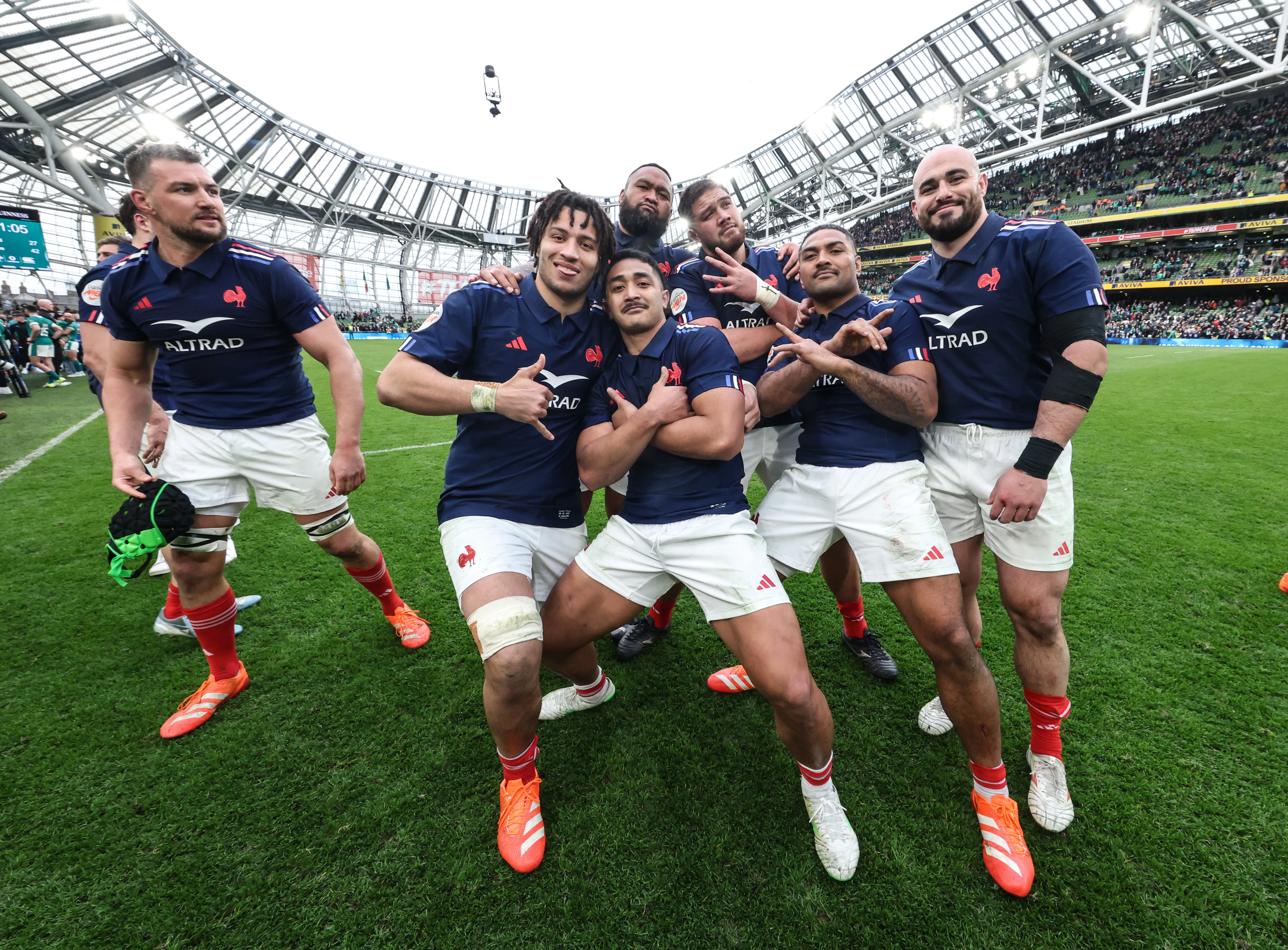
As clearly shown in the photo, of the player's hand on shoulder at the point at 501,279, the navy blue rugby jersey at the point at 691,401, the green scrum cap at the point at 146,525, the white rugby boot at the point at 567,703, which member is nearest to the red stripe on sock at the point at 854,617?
the navy blue rugby jersey at the point at 691,401

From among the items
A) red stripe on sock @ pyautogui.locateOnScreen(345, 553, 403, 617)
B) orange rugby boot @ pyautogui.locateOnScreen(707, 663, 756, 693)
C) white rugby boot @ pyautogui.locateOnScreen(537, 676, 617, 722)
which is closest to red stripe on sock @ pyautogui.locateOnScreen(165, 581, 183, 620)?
red stripe on sock @ pyautogui.locateOnScreen(345, 553, 403, 617)

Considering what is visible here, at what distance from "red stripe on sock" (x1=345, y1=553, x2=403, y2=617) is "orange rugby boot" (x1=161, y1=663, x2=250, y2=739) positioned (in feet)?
2.32

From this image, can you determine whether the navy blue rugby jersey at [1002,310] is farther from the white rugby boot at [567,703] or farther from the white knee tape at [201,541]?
the white knee tape at [201,541]

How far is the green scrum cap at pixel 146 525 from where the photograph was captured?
95.3 inches

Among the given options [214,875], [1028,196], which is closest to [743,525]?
[214,875]

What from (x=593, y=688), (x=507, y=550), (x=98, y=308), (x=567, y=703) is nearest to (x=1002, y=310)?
(x=507, y=550)

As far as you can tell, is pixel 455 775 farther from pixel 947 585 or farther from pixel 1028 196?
pixel 1028 196

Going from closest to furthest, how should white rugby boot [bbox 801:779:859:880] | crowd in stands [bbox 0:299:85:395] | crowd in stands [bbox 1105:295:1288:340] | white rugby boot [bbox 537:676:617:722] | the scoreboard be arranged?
white rugby boot [bbox 801:779:859:880] → white rugby boot [bbox 537:676:617:722] → crowd in stands [bbox 0:299:85:395] → the scoreboard → crowd in stands [bbox 1105:295:1288:340]

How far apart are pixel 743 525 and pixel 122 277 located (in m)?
3.17

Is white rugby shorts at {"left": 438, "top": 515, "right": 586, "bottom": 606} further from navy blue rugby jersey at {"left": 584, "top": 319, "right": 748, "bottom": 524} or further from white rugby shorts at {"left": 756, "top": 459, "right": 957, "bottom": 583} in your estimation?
white rugby shorts at {"left": 756, "top": 459, "right": 957, "bottom": 583}

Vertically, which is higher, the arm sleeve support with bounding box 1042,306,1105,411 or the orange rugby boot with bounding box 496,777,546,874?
the arm sleeve support with bounding box 1042,306,1105,411

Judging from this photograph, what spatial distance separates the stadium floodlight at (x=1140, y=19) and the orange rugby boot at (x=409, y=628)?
41.3m

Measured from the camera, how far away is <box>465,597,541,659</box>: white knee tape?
202 cm

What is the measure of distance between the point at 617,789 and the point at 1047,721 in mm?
1813
